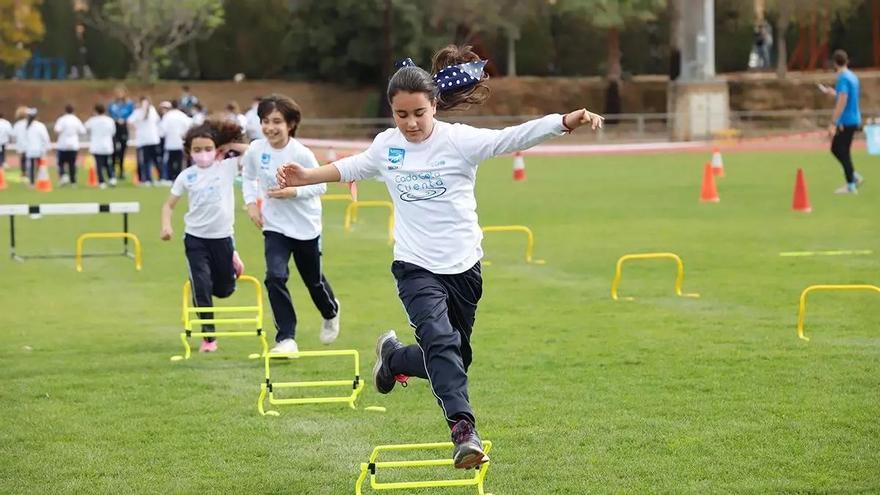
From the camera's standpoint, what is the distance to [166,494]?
7.14 metres

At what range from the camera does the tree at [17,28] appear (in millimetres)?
51969

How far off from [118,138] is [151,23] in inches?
759

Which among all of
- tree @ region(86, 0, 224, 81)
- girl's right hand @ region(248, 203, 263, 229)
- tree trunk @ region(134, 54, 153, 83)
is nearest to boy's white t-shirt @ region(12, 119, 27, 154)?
tree @ region(86, 0, 224, 81)

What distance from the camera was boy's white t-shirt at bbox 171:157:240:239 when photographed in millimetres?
11453

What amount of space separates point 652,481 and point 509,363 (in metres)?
3.55

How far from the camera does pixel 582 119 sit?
668 cm

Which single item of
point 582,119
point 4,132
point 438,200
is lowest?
point 438,200

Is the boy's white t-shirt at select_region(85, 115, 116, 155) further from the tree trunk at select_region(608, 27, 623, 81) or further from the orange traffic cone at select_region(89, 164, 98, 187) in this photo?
the tree trunk at select_region(608, 27, 623, 81)

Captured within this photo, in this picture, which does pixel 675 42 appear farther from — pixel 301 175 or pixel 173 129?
pixel 301 175

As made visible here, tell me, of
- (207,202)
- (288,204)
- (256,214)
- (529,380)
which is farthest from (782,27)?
(529,380)

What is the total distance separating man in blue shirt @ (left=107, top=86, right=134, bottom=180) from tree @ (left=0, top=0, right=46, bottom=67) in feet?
57.0

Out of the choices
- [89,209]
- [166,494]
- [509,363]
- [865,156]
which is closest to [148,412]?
[166,494]

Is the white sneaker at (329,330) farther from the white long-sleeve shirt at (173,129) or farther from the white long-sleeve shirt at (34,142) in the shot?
Result: the white long-sleeve shirt at (34,142)

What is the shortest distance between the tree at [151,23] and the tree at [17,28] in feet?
8.29
